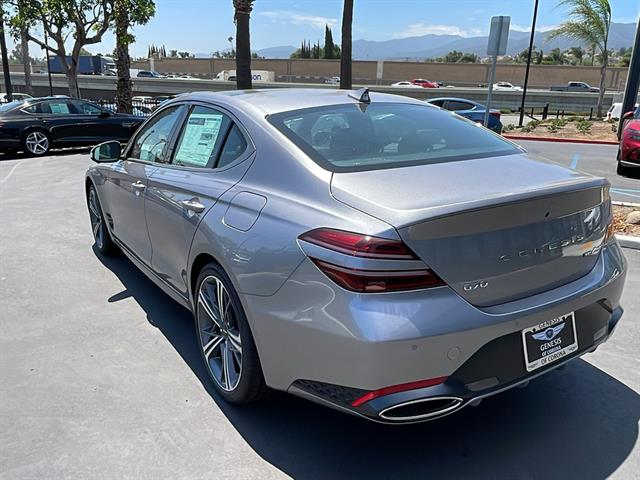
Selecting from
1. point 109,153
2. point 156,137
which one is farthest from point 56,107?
point 156,137

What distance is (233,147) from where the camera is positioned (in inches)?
120

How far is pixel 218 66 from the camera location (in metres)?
80.3

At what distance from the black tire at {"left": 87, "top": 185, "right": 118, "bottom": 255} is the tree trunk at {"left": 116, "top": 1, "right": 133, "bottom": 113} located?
14332 mm

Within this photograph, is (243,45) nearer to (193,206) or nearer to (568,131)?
(568,131)

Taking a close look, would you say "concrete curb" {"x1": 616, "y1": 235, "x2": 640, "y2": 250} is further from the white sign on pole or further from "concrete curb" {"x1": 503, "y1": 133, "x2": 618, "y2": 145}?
"concrete curb" {"x1": 503, "y1": 133, "x2": 618, "y2": 145}

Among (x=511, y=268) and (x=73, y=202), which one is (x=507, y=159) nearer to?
(x=511, y=268)

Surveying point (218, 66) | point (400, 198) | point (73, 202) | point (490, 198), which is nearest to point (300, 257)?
point (400, 198)

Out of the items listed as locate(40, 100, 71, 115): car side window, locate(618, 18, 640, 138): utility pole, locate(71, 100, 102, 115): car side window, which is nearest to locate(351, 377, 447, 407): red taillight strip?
locate(618, 18, 640, 138): utility pole

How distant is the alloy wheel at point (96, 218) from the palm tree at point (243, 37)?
11.1 m

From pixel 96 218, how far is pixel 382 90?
34390mm

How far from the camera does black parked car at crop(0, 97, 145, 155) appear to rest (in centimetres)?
1283

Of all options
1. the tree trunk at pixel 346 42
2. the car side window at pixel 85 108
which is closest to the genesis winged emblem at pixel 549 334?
the car side window at pixel 85 108

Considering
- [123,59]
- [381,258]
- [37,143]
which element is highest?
[123,59]

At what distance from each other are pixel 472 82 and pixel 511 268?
2896 inches
